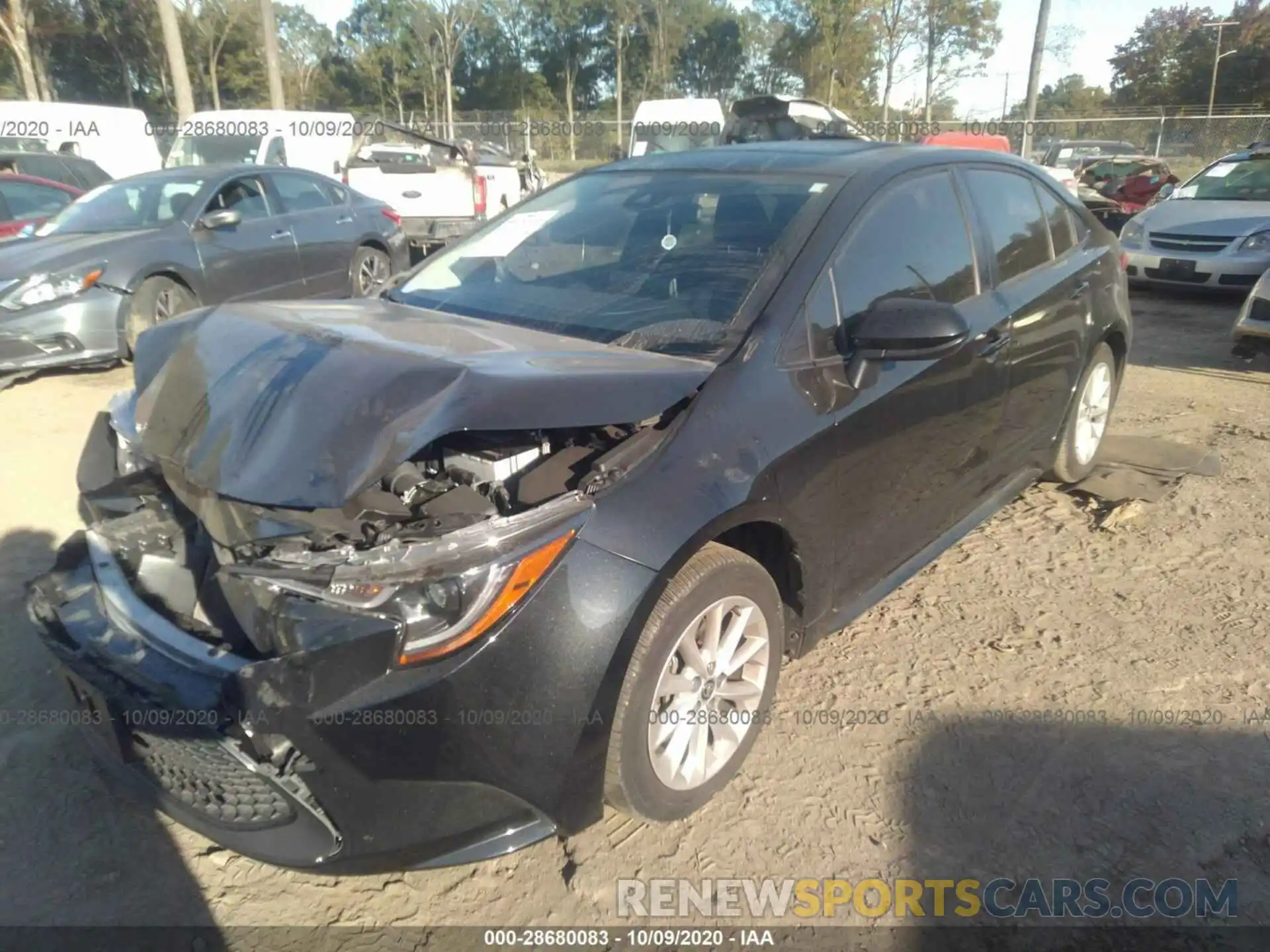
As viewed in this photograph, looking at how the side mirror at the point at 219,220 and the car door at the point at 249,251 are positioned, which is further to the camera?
the car door at the point at 249,251

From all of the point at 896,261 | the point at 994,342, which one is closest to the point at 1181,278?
the point at 994,342

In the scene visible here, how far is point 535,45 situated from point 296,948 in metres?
66.8

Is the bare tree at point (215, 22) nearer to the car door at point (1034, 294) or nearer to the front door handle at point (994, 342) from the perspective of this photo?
→ the car door at point (1034, 294)

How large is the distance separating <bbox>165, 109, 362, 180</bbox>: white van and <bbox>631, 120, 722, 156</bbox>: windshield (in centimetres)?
618

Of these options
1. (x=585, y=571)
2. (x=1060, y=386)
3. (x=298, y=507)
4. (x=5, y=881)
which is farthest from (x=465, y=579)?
(x=1060, y=386)

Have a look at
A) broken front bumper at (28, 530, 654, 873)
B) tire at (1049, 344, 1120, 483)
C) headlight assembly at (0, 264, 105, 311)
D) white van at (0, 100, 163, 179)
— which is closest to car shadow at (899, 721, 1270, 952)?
broken front bumper at (28, 530, 654, 873)

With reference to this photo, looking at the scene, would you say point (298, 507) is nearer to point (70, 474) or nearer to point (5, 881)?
point (5, 881)

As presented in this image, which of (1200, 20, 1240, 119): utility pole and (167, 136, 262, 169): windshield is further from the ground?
(1200, 20, 1240, 119): utility pole

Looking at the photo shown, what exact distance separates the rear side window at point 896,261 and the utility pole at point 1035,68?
19767 millimetres

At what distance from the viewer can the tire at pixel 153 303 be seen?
6.73 m

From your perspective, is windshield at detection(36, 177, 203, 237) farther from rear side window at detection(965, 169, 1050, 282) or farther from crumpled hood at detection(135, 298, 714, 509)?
rear side window at detection(965, 169, 1050, 282)

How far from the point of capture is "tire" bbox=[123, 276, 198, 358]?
673 centimetres

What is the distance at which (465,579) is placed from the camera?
6.41 feet

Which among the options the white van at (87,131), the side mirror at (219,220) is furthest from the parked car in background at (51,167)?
the white van at (87,131)
